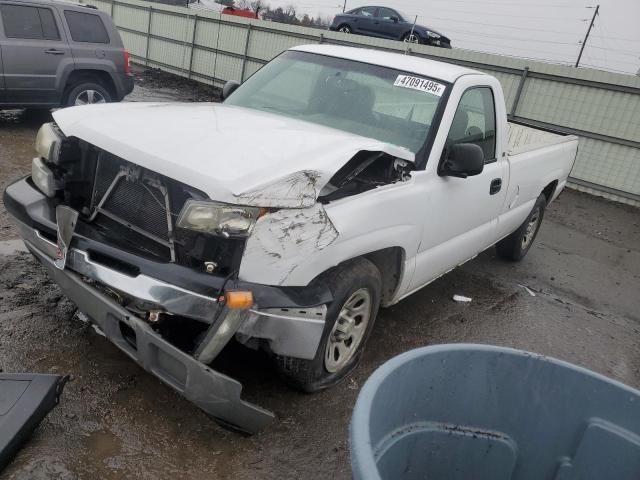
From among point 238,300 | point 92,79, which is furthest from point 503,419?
point 92,79

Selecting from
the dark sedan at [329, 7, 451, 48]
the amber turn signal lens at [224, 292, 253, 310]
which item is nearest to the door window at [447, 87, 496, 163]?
the amber turn signal lens at [224, 292, 253, 310]

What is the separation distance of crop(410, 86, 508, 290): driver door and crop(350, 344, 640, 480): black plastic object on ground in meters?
1.89

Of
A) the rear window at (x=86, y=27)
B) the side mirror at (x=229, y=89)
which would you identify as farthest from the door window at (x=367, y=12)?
the side mirror at (x=229, y=89)

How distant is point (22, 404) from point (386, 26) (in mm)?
18255

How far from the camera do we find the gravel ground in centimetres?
261

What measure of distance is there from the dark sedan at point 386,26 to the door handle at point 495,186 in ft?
45.9

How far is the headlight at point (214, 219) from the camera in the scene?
252 cm

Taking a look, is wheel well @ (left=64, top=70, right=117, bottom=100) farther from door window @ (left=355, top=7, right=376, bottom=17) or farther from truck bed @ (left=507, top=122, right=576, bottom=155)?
door window @ (left=355, top=7, right=376, bottom=17)

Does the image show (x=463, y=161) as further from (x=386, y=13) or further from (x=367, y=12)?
(x=367, y=12)

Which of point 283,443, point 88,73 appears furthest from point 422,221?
point 88,73

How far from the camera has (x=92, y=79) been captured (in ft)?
29.3

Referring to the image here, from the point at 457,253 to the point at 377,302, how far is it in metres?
1.24

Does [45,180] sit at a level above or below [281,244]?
below

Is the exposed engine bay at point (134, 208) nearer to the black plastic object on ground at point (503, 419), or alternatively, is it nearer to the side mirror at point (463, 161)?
the black plastic object on ground at point (503, 419)
